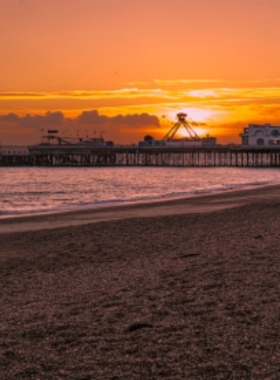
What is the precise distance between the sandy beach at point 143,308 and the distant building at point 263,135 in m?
122

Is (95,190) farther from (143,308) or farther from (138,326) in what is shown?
(138,326)

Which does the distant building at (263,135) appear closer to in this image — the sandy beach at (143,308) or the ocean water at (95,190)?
the ocean water at (95,190)

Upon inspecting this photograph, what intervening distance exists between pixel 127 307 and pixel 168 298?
555mm

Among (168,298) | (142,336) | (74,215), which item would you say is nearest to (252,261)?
(168,298)

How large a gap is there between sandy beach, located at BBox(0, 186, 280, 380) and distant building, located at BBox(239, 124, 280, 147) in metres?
122

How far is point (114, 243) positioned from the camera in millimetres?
12336

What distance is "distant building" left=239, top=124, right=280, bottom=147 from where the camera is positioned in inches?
5187

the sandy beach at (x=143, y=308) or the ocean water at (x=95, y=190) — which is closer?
the sandy beach at (x=143, y=308)

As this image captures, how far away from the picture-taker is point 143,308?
6438 mm

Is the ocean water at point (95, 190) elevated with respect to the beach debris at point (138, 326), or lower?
lower

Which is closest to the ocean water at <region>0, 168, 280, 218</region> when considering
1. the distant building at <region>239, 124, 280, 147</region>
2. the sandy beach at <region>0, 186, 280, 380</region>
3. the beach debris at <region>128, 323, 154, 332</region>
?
the sandy beach at <region>0, 186, 280, 380</region>

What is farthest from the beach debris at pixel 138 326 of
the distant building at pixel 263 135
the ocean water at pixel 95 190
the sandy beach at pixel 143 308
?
the distant building at pixel 263 135

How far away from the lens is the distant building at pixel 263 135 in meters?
132

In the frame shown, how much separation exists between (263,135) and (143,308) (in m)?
130
